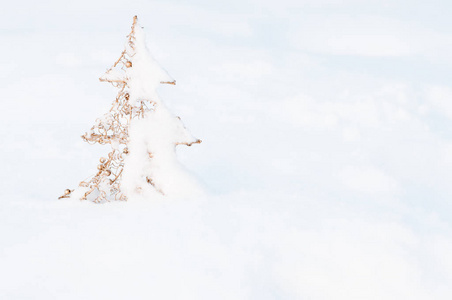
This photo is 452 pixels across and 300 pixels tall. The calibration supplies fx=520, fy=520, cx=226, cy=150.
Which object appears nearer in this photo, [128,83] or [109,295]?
[109,295]

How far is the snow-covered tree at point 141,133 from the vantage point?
16.1 ft

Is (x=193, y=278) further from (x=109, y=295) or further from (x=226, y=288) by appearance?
(x=109, y=295)

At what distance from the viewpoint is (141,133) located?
4.93m

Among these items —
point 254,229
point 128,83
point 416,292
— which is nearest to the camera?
point 416,292

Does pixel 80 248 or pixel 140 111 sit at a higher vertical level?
pixel 140 111

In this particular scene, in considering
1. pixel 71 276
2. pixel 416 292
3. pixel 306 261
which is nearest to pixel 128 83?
pixel 71 276

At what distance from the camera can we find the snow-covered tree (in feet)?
16.1

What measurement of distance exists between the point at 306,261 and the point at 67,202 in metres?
2.37

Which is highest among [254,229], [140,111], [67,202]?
[140,111]

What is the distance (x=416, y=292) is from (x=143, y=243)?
203cm

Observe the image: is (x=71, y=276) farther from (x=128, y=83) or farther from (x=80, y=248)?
(x=128, y=83)

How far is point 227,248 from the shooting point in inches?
158

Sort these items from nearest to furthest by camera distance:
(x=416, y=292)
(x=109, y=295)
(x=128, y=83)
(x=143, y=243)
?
(x=109, y=295), (x=416, y=292), (x=143, y=243), (x=128, y=83)

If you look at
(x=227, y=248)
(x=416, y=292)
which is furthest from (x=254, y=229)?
(x=416, y=292)
